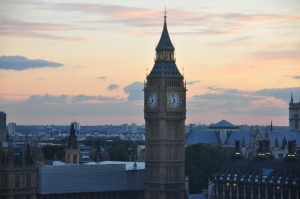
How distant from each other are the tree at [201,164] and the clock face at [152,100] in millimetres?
29532

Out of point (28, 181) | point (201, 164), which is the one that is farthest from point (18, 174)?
point (201, 164)

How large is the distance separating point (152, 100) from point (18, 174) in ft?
66.9

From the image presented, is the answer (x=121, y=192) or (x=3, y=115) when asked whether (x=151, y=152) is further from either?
(x=3, y=115)

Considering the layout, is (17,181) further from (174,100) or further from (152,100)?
(174,100)

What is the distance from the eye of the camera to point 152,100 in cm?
13950

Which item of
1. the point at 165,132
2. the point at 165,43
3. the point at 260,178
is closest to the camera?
the point at 165,132

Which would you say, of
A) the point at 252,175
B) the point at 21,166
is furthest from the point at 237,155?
the point at 21,166

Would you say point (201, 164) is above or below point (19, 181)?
above

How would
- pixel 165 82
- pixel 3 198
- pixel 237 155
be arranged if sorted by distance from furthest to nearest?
1. pixel 237 155
2. pixel 165 82
3. pixel 3 198

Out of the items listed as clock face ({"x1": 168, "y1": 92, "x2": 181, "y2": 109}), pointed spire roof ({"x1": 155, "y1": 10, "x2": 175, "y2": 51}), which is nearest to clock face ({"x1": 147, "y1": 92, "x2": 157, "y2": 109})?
clock face ({"x1": 168, "y1": 92, "x2": 181, "y2": 109})

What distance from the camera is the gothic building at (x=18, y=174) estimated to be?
130625 mm

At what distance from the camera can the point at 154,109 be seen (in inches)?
5463

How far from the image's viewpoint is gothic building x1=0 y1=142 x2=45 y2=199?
130625mm

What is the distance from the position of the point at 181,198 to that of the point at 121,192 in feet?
28.0
